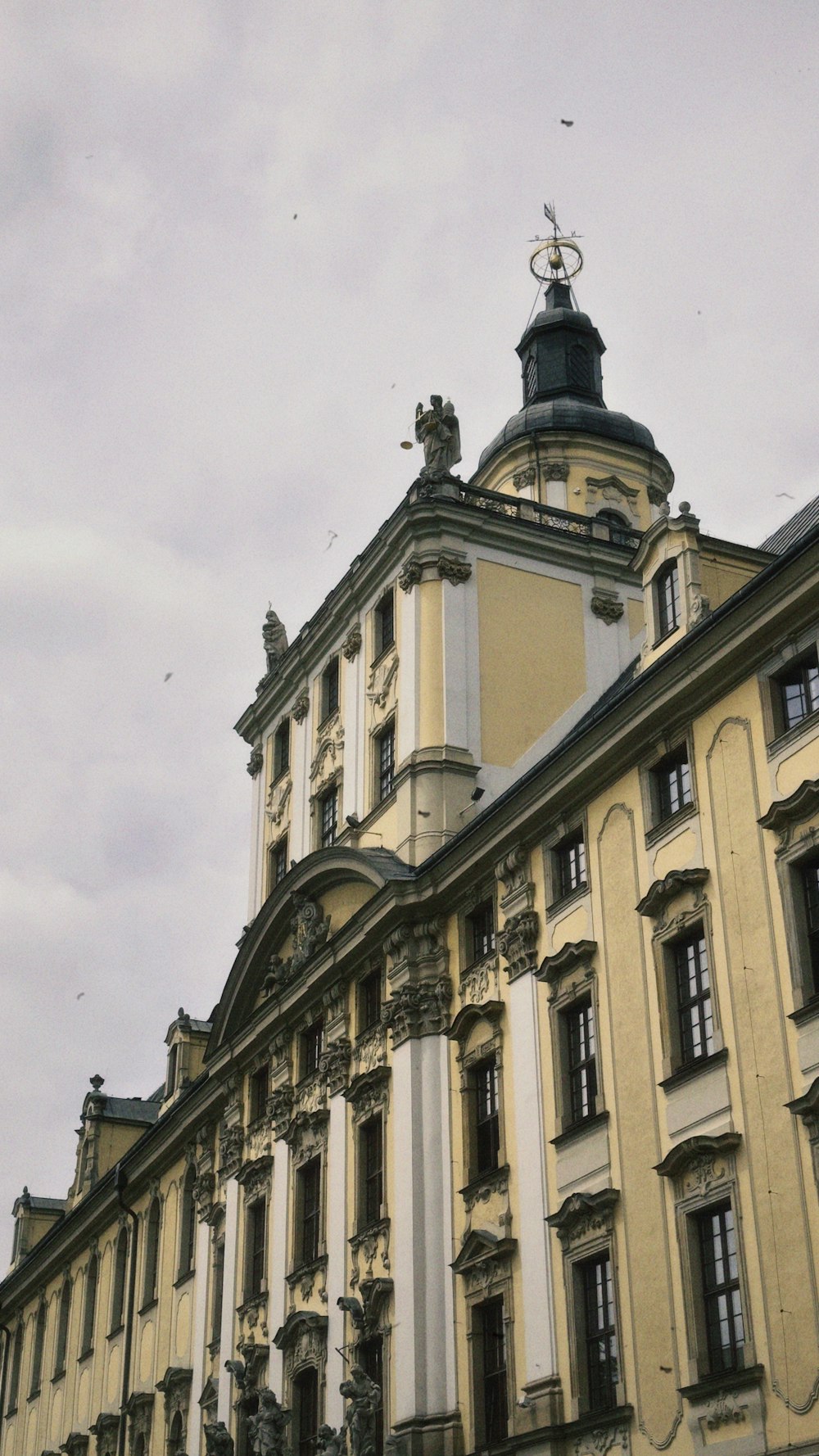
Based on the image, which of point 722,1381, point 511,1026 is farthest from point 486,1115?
point 722,1381

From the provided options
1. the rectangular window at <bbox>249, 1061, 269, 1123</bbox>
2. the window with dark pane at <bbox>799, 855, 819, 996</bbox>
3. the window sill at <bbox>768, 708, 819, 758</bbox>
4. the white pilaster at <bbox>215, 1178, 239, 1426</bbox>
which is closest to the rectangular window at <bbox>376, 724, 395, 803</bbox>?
the rectangular window at <bbox>249, 1061, 269, 1123</bbox>

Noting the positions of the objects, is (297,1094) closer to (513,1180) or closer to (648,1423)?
(513,1180)

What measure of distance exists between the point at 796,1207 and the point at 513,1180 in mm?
7976

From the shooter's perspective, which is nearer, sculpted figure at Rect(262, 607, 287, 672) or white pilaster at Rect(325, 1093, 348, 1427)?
white pilaster at Rect(325, 1093, 348, 1427)

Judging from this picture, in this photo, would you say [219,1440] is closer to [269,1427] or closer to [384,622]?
[269,1427]

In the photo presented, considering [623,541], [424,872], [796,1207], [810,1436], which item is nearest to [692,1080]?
[796,1207]

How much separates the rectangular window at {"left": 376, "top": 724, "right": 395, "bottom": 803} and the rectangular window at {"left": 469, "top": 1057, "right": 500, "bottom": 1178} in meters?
8.27

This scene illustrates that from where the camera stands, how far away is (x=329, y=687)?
1764 inches

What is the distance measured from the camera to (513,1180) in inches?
1207

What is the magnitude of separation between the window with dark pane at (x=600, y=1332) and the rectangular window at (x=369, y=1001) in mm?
9535

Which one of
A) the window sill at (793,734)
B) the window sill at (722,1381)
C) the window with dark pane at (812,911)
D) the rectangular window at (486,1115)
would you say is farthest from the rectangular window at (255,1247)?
the window sill at (793,734)

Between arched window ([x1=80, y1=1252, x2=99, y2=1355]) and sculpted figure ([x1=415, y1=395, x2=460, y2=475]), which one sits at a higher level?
sculpted figure ([x1=415, y1=395, x2=460, y2=475])

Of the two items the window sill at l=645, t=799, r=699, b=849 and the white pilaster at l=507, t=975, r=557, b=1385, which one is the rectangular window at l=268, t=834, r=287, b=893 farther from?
the window sill at l=645, t=799, r=699, b=849

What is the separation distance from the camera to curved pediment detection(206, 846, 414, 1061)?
125ft
